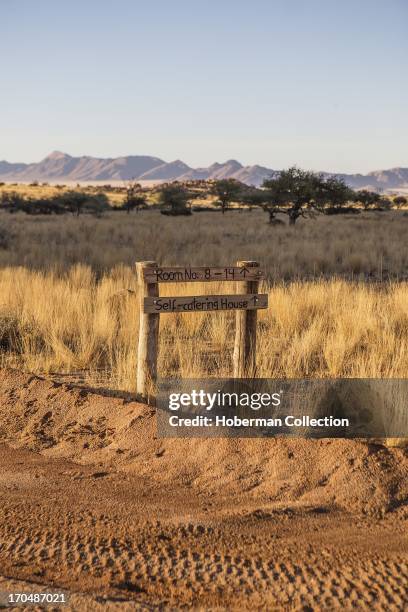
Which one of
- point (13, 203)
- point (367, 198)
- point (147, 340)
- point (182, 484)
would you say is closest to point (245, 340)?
point (147, 340)

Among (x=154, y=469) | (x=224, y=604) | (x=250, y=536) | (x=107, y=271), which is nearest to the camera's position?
(x=224, y=604)

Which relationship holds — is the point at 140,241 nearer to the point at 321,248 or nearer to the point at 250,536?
the point at 321,248

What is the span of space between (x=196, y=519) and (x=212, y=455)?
1.19 metres

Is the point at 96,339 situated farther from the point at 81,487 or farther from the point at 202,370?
the point at 81,487

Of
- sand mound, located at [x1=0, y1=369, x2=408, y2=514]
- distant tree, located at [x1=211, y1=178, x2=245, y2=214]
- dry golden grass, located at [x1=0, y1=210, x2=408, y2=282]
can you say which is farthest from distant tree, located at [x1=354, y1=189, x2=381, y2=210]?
sand mound, located at [x1=0, y1=369, x2=408, y2=514]

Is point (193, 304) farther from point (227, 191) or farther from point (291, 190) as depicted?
point (227, 191)

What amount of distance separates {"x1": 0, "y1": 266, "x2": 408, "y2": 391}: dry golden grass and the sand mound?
807 millimetres

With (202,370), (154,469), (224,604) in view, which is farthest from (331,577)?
(202,370)

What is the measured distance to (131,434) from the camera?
6480 millimetres

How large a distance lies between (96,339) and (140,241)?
44.5 feet

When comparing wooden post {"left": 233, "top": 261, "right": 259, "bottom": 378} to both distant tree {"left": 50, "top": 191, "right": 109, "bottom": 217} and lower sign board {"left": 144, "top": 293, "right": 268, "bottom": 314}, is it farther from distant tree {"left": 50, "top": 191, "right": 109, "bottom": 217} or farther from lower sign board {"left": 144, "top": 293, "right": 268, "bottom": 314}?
distant tree {"left": 50, "top": 191, "right": 109, "bottom": 217}

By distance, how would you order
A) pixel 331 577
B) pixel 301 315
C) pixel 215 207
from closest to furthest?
pixel 331 577 < pixel 301 315 < pixel 215 207

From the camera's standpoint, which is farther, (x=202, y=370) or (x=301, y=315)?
(x=301, y=315)

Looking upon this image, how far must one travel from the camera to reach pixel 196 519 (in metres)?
4.92
